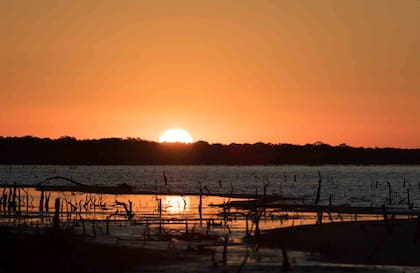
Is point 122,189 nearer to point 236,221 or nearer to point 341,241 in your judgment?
point 236,221

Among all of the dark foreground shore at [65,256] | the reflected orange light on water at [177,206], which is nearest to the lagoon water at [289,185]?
the reflected orange light on water at [177,206]

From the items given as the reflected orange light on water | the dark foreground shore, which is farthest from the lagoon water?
the dark foreground shore

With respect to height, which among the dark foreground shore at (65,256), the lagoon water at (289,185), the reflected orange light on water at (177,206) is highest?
the lagoon water at (289,185)

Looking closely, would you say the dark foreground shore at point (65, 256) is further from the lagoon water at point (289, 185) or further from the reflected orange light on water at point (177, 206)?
the lagoon water at point (289, 185)

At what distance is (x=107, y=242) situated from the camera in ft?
90.7

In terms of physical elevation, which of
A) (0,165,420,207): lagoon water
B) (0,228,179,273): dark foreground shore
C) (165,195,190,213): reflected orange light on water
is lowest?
(0,228,179,273): dark foreground shore

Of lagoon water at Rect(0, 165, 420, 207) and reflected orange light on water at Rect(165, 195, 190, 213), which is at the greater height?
lagoon water at Rect(0, 165, 420, 207)

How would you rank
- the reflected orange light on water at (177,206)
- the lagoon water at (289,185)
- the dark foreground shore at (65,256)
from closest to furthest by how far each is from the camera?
1. the dark foreground shore at (65,256)
2. the reflected orange light on water at (177,206)
3. the lagoon water at (289,185)

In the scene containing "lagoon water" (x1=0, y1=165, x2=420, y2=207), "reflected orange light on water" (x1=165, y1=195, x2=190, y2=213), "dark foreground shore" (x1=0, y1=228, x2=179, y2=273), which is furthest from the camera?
"lagoon water" (x1=0, y1=165, x2=420, y2=207)

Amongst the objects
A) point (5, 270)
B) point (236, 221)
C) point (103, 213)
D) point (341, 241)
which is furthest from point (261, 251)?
point (103, 213)

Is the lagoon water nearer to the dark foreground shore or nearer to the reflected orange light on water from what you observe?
the reflected orange light on water

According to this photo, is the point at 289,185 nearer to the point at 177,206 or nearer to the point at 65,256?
the point at 177,206

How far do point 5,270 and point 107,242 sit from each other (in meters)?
7.92

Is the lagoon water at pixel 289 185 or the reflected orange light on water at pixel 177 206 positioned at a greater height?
the lagoon water at pixel 289 185
